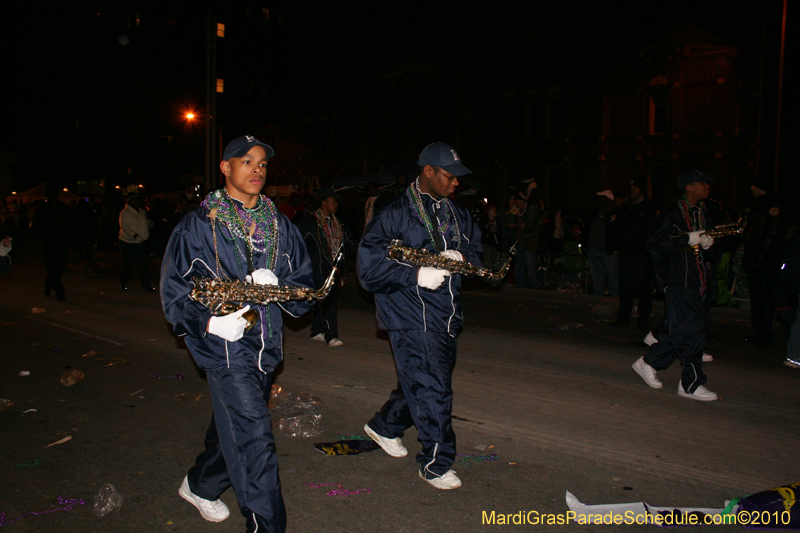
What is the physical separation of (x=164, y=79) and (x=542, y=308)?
142ft

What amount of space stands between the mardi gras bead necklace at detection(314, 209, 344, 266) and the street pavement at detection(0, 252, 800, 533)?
1260mm

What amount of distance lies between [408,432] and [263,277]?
7.77 feet

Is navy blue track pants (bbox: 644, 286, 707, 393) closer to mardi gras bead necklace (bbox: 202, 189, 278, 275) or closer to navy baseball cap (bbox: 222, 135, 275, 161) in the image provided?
mardi gras bead necklace (bbox: 202, 189, 278, 275)

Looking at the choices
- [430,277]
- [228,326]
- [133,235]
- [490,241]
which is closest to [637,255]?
[490,241]

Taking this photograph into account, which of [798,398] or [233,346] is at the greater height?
[233,346]

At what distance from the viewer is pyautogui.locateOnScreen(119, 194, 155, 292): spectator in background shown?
12555 millimetres


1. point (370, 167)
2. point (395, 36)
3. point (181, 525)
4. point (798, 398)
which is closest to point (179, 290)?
point (181, 525)

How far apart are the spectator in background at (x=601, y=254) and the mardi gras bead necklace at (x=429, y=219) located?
7.88 m

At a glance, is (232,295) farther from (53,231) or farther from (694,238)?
(53,231)

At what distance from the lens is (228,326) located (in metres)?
2.89

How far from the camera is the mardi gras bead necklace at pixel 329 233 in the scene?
26.2 ft

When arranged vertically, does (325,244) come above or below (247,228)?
below

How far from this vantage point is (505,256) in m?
4.55

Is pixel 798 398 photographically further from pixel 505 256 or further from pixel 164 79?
pixel 164 79
